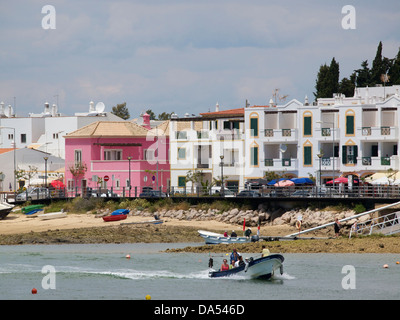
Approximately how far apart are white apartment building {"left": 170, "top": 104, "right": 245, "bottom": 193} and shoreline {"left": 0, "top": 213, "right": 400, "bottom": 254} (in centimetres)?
2005

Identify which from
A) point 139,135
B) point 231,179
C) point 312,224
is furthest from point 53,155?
point 312,224

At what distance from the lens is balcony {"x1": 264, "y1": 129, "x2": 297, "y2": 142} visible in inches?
3588

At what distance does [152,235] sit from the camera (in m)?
67.2

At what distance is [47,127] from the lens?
132 m

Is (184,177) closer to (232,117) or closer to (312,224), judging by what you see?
(232,117)

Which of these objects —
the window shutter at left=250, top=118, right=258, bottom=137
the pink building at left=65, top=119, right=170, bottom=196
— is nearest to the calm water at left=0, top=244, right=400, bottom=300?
the window shutter at left=250, top=118, right=258, bottom=137

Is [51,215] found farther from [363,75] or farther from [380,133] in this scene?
[363,75]

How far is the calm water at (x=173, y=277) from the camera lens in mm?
42625

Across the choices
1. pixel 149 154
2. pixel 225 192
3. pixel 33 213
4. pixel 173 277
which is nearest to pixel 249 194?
pixel 225 192

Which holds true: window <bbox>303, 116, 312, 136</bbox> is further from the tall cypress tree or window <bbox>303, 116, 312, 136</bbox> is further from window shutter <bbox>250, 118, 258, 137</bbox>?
the tall cypress tree

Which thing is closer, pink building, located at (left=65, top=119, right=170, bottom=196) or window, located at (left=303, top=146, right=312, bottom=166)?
window, located at (left=303, top=146, right=312, bottom=166)

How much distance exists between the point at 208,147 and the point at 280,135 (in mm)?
9242

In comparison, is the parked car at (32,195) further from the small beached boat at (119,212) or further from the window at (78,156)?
the small beached boat at (119,212)
